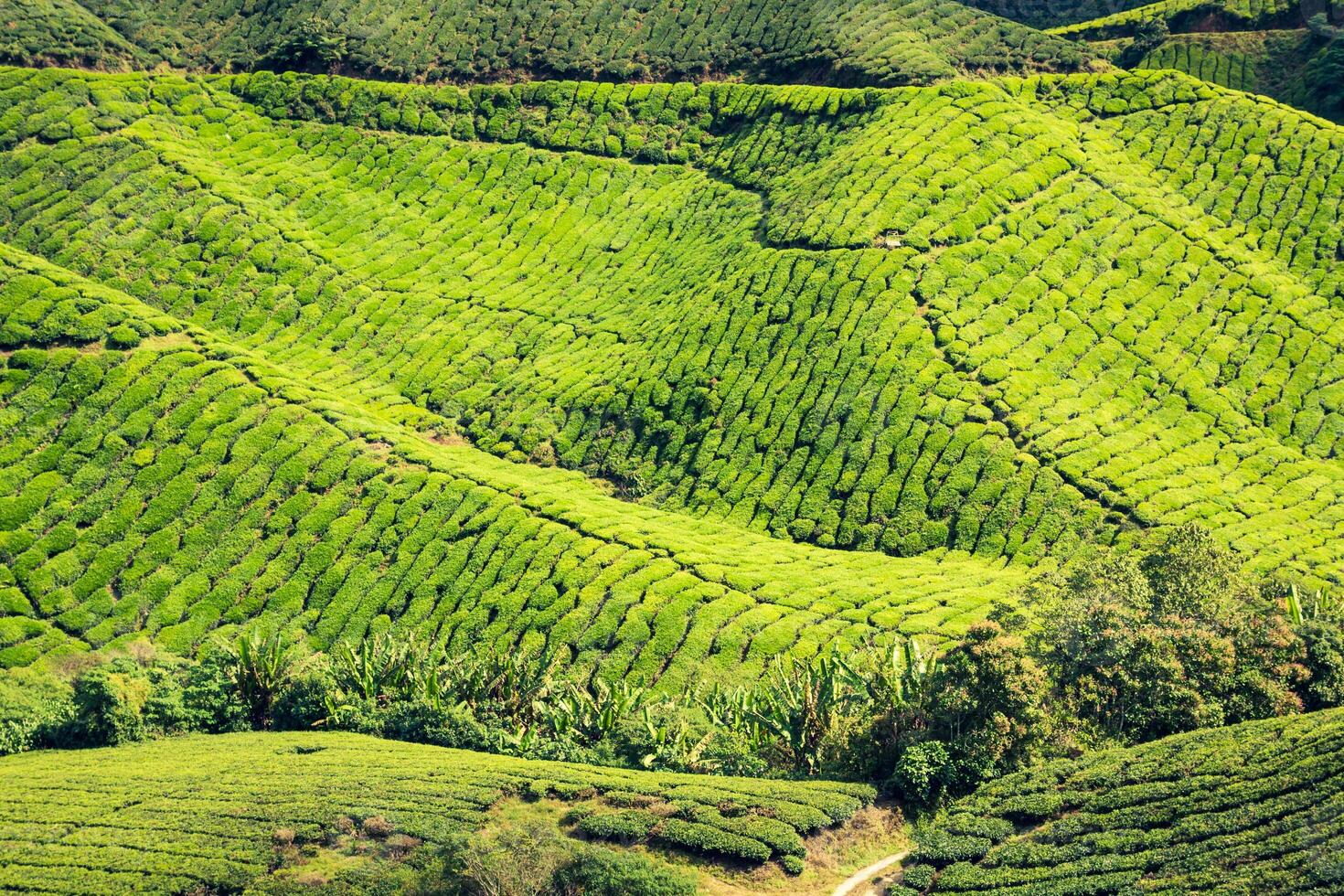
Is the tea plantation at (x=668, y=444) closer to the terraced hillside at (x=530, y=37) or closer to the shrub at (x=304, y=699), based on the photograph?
the shrub at (x=304, y=699)

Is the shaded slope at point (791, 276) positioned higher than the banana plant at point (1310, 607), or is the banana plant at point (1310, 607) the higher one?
the shaded slope at point (791, 276)

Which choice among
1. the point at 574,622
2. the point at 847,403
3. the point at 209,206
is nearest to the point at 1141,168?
the point at 847,403

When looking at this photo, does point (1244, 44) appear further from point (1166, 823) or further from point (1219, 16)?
point (1166, 823)

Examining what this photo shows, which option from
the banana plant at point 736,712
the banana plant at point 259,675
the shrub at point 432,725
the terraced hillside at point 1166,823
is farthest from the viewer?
the banana plant at point 259,675

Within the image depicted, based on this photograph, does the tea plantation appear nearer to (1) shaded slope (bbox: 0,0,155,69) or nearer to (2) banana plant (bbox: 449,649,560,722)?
(2) banana plant (bbox: 449,649,560,722)

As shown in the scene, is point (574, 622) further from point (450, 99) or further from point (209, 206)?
point (450, 99)

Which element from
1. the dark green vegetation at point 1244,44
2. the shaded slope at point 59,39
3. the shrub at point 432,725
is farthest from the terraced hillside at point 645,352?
the dark green vegetation at point 1244,44

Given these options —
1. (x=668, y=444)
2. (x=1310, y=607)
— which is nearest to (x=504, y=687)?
(x=668, y=444)
